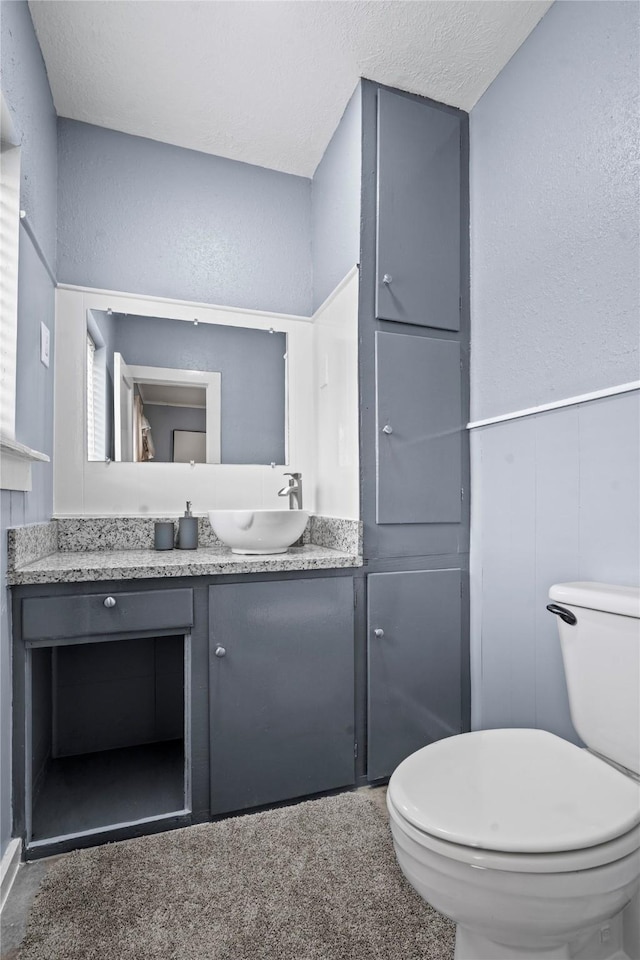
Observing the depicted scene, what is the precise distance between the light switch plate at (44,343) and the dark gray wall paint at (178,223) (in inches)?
12.4

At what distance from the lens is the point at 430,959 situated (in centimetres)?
107

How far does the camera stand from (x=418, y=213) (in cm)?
188

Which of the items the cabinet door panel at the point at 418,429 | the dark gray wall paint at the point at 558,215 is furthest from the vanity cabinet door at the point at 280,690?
the dark gray wall paint at the point at 558,215

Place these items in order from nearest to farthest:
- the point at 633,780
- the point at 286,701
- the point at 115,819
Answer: the point at 633,780 < the point at 115,819 < the point at 286,701

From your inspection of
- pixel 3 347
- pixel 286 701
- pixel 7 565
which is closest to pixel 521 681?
pixel 286 701

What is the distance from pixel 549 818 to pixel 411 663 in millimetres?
935

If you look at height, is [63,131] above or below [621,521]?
above

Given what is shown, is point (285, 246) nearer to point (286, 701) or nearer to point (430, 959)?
point (286, 701)

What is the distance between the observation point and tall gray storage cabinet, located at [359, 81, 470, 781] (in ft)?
5.87

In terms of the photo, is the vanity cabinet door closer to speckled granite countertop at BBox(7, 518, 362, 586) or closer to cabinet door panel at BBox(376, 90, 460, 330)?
speckled granite countertop at BBox(7, 518, 362, 586)

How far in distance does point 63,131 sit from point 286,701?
230cm

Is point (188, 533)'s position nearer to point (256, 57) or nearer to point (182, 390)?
point (182, 390)

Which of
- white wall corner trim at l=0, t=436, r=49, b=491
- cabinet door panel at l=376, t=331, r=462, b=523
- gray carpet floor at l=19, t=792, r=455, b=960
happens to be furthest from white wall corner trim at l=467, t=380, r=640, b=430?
white wall corner trim at l=0, t=436, r=49, b=491

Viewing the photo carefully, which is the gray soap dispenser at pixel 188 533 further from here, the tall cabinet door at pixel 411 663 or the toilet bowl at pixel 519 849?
the toilet bowl at pixel 519 849
